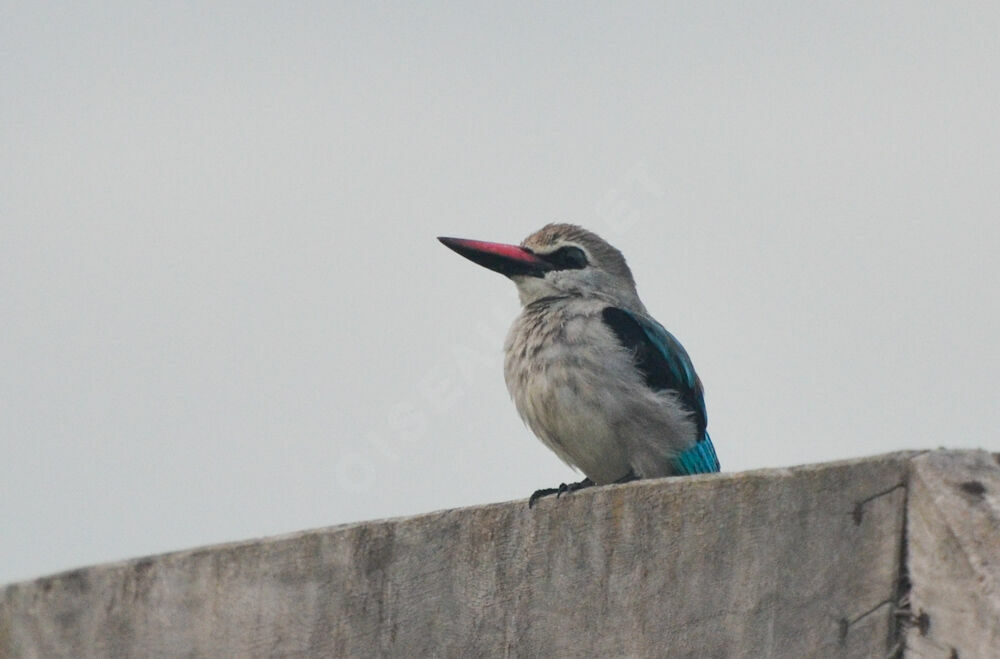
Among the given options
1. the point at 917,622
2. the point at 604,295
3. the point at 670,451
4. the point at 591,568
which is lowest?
the point at 917,622

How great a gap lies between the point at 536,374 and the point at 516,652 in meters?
2.90

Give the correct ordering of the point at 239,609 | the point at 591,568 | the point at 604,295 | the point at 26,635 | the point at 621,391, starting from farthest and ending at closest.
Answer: the point at 604,295 < the point at 621,391 < the point at 26,635 < the point at 239,609 < the point at 591,568

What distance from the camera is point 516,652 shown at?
3.12 meters

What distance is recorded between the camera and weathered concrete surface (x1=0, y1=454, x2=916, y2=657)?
2689 millimetres

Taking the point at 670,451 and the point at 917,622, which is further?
the point at 670,451

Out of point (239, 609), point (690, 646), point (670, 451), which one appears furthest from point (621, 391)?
point (690, 646)

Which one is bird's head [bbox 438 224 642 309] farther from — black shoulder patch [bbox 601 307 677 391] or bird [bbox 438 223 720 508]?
black shoulder patch [bbox 601 307 677 391]

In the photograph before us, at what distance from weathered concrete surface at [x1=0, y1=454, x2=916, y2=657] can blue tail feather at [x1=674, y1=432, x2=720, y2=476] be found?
261 centimetres

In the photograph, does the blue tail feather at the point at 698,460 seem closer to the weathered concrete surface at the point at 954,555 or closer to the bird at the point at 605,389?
the bird at the point at 605,389

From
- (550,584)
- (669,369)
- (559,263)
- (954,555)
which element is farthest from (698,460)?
(954,555)

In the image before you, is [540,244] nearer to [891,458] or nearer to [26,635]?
[26,635]

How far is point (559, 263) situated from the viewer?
689cm

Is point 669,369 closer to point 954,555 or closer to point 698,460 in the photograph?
point 698,460

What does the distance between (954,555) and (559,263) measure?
455 centimetres
